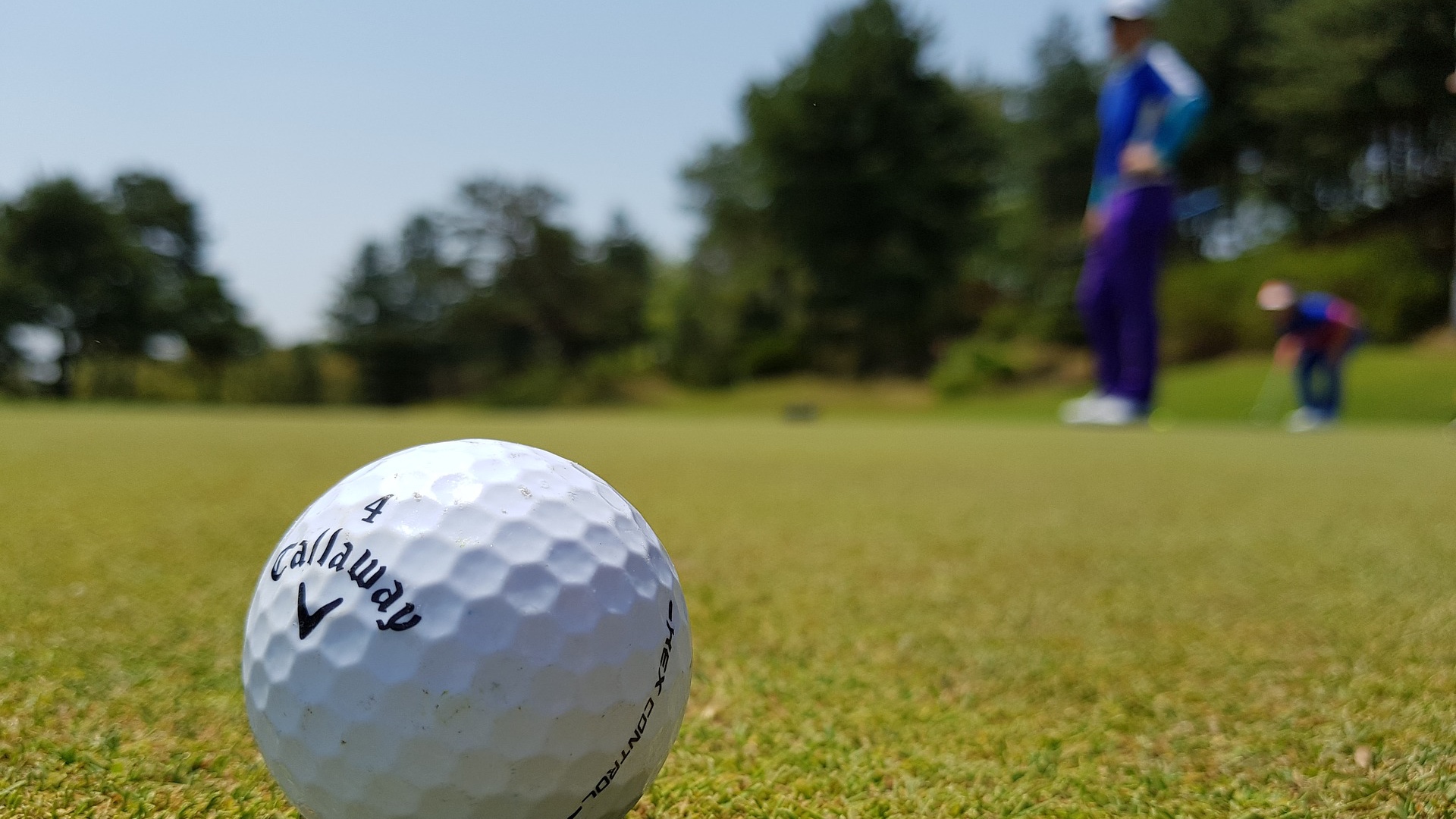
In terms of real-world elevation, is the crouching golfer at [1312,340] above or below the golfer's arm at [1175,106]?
below

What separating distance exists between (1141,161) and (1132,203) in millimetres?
447

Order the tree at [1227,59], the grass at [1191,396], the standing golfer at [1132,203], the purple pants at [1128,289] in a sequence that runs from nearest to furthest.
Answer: the standing golfer at [1132,203]
the purple pants at [1128,289]
the grass at [1191,396]
the tree at [1227,59]

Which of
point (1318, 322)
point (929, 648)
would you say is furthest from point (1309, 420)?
point (929, 648)

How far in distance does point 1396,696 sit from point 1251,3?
119ft

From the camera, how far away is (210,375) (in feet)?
117

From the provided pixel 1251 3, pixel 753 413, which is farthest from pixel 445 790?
pixel 1251 3

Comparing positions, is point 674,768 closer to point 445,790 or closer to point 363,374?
point 445,790

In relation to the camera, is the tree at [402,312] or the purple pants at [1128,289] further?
the tree at [402,312]

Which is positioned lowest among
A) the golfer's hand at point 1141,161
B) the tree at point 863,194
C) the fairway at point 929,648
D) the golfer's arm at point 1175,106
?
the fairway at point 929,648

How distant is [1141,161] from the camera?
767 cm

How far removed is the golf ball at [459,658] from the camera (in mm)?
1188

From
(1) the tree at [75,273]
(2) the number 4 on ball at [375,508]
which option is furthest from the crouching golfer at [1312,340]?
(1) the tree at [75,273]

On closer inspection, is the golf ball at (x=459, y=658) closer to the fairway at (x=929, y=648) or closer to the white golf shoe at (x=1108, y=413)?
the fairway at (x=929, y=648)

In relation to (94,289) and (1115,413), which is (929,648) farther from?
(94,289)
